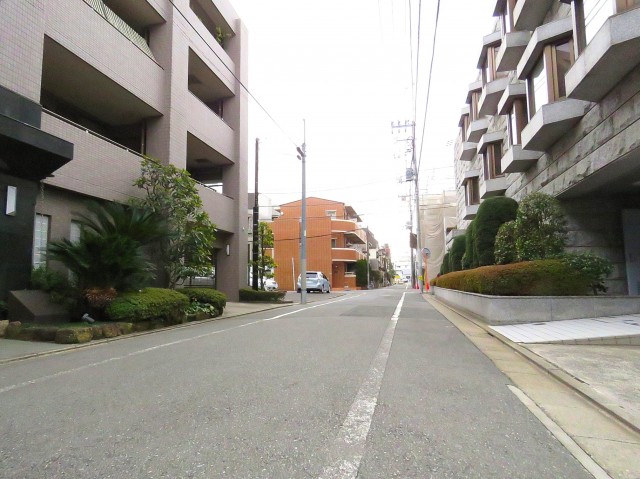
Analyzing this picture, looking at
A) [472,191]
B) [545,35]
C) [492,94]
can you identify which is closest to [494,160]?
[492,94]

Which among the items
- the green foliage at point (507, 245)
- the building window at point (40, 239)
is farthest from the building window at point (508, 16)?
the building window at point (40, 239)

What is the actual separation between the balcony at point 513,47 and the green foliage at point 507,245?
24.2 feet

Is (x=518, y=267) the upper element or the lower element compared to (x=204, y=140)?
lower

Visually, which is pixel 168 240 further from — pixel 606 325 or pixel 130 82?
pixel 606 325

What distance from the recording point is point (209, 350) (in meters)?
7.42

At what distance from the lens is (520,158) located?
15633mm

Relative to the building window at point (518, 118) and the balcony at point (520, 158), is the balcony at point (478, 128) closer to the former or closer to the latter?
the building window at point (518, 118)

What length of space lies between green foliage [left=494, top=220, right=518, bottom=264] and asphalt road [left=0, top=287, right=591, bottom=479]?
744cm

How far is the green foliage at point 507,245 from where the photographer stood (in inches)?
527

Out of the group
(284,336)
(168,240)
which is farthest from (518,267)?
(168,240)

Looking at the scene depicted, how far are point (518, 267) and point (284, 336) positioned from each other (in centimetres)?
639

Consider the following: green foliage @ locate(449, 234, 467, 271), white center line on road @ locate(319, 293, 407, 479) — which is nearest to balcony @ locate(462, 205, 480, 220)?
green foliage @ locate(449, 234, 467, 271)

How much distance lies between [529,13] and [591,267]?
9.26 m

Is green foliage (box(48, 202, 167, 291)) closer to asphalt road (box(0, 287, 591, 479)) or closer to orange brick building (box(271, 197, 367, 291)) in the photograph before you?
asphalt road (box(0, 287, 591, 479))
